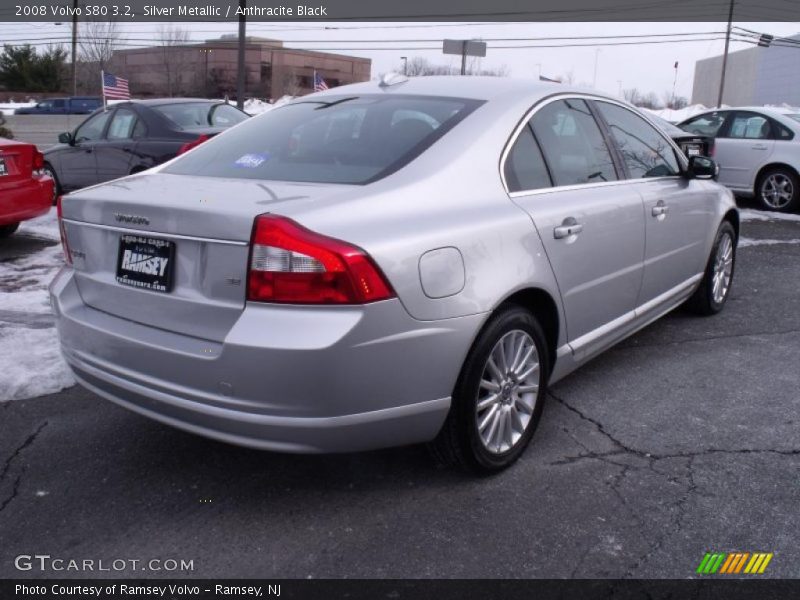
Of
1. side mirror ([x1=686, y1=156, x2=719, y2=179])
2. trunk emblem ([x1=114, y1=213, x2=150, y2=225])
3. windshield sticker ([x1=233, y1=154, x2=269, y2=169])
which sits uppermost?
side mirror ([x1=686, y1=156, x2=719, y2=179])

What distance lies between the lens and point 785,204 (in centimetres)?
1119

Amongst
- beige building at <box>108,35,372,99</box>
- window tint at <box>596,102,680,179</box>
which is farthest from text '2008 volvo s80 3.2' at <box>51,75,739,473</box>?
beige building at <box>108,35,372,99</box>

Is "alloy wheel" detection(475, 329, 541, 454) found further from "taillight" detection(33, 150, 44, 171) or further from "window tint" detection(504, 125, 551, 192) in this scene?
"taillight" detection(33, 150, 44, 171)

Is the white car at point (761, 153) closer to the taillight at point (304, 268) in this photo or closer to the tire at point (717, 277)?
the tire at point (717, 277)

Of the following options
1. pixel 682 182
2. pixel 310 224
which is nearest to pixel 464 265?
pixel 310 224

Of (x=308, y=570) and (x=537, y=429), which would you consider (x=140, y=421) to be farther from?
(x=537, y=429)

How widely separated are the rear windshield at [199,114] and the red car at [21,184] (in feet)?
6.10

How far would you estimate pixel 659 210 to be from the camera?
14.0 feet

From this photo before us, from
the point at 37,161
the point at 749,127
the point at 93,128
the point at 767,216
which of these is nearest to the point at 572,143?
the point at 37,161

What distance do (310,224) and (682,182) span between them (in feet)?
10.2

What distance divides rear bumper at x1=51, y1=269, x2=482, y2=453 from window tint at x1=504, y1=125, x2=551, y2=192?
0.79 meters

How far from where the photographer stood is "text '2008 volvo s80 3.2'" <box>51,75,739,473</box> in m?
2.48

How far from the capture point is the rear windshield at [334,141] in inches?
121

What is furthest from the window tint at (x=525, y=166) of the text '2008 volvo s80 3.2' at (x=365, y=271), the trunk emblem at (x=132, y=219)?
the trunk emblem at (x=132, y=219)
